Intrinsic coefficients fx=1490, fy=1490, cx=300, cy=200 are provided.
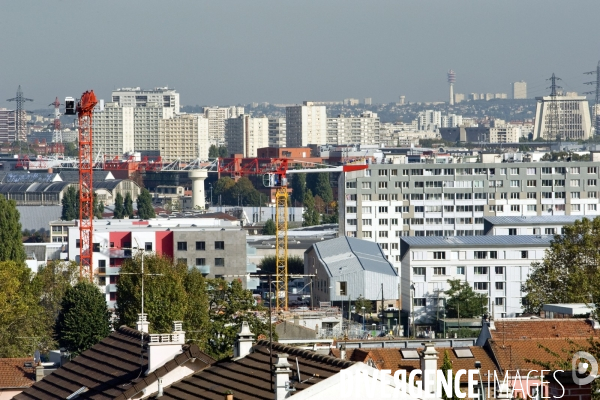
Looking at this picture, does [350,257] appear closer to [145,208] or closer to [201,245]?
[201,245]

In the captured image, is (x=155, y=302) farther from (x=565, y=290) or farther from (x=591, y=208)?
(x=591, y=208)

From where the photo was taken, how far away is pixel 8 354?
91.1 ft

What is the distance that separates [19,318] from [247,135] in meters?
163

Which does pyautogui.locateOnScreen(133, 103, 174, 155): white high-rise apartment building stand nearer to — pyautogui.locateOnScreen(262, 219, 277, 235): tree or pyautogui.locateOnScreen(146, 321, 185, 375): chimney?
pyautogui.locateOnScreen(262, 219, 277, 235): tree

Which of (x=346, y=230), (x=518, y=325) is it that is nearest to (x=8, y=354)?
(x=518, y=325)

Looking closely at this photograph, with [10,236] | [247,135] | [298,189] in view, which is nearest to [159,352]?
[10,236]

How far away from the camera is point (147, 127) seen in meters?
192

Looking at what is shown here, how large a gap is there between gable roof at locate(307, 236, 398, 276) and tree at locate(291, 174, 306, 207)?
2500 inches

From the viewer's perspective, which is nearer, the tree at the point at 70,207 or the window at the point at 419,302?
the window at the point at 419,302

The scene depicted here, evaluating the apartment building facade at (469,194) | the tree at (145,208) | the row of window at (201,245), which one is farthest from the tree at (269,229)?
the row of window at (201,245)

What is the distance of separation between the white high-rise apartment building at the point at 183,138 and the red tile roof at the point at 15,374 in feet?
527

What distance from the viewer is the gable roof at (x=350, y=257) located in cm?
4738

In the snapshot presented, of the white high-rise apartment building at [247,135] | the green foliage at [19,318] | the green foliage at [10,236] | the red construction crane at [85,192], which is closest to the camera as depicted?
the green foliage at [19,318]

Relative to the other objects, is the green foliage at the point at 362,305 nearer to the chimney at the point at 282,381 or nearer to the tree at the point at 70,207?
the chimney at the point at 282,381
